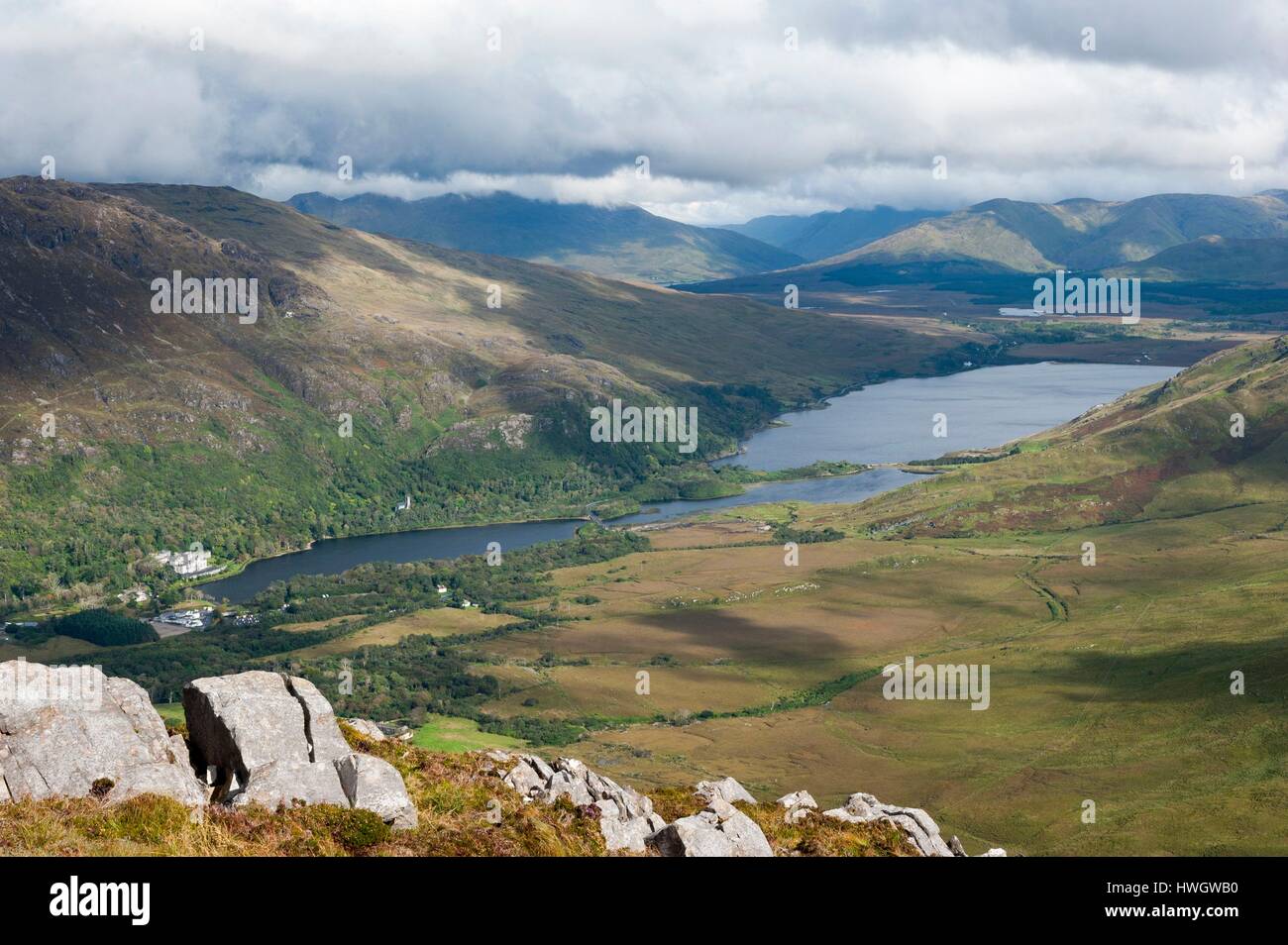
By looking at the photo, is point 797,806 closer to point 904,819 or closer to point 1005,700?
point 904,819

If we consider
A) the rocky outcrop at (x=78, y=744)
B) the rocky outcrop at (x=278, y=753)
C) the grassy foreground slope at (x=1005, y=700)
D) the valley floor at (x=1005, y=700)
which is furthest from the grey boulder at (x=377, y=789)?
the valley floor at (x=1005, y=700)

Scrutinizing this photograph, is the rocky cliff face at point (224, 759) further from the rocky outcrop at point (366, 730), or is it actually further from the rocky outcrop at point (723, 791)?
the rocky outcrop at point (366, 730)

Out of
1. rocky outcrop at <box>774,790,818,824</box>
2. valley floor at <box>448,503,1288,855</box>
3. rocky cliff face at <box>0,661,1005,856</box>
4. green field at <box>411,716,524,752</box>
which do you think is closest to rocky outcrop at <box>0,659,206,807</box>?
rocky cliff face at <box>0,661,1005,856</box>

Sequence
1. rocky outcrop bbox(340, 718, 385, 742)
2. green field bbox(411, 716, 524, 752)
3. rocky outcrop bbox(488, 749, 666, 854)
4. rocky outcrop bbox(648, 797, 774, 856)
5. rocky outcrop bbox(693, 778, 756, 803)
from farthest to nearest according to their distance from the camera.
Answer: green field bbox(411, 716, 524, 752), rocky outcrop bbox(693, 778, 756, 803), rocky outcrop bbox(340, 718, 385, 742), rocky outcrop bbox(488, 749, 666, 854), rocky outcrop bbox(648, 797, 774, 856)

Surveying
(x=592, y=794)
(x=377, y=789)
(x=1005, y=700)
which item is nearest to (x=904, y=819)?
(x=592, y=794)

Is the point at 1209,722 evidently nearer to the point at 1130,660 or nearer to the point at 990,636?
the point at 1130,660

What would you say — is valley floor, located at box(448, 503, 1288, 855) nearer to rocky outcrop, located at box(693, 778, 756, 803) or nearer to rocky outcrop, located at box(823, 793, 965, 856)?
rocky outcrop, located at box(823, 793, 965, 856)
